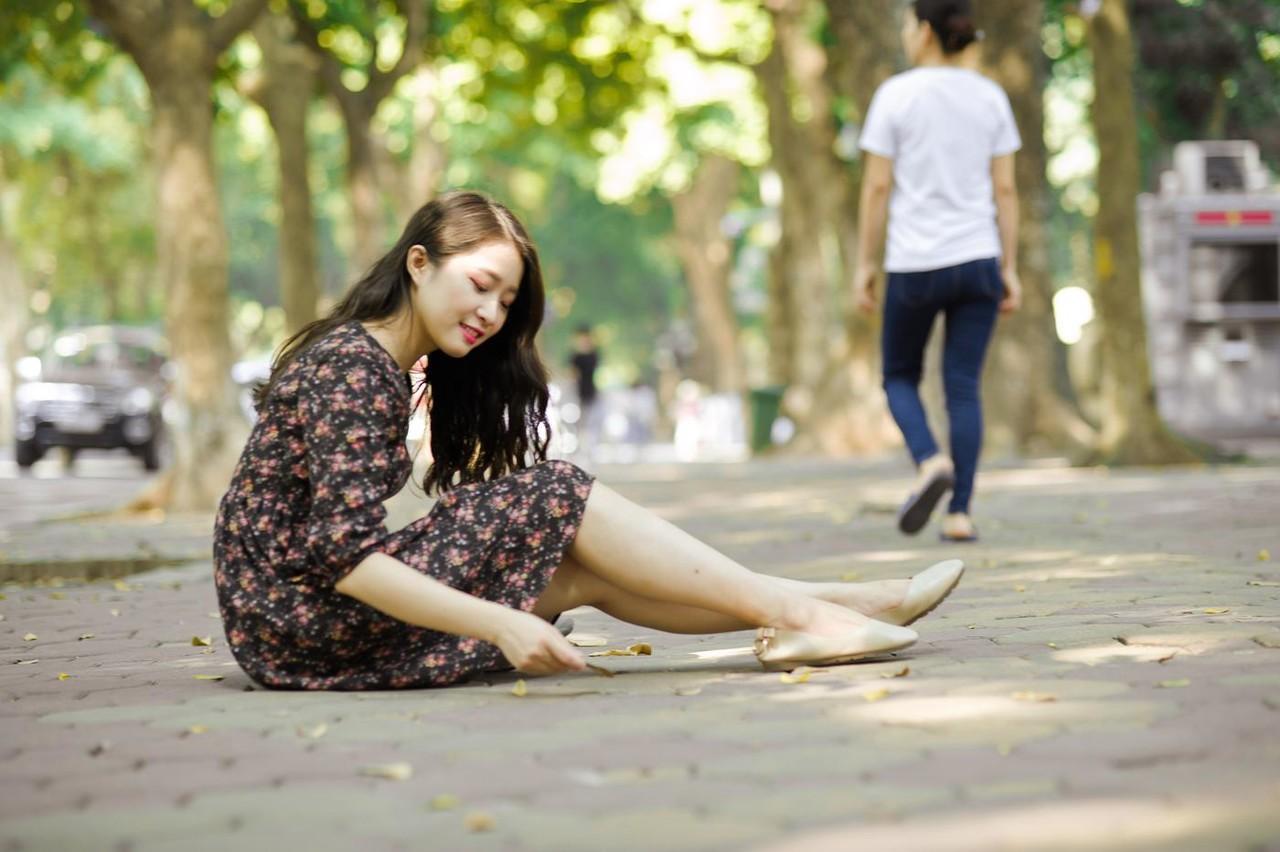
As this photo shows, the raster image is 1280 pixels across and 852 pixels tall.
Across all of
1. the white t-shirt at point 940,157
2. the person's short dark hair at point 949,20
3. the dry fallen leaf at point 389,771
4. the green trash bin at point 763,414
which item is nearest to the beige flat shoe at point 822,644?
the dry fallen leaf at point 389,771

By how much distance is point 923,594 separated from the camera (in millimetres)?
4965

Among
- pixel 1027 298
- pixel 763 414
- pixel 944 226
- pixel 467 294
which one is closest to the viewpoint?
pixel 467 294

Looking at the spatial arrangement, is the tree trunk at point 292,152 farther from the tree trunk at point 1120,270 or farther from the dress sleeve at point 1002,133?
the dress sleeve at point 1002,133

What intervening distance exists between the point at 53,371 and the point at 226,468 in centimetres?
1416

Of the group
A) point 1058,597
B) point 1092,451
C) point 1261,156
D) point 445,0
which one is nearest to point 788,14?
point 445,0

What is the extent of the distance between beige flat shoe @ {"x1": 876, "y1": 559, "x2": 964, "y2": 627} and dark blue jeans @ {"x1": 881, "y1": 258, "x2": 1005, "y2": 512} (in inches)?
136

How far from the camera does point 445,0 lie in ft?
81.4

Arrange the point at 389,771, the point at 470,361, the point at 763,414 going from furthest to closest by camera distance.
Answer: the point at 763,414
the point at 470,361
the point at 389,771

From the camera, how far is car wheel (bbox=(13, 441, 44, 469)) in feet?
88.1

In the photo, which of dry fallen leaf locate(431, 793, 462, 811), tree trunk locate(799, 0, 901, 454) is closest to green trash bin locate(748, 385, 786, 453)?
tree trunk locate(799, 0, 901, 454)

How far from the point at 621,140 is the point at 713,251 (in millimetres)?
9960

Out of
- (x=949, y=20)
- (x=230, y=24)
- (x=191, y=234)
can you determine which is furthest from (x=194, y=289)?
(x=949, y=20)

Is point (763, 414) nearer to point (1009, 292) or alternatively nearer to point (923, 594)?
point (1009, 292)

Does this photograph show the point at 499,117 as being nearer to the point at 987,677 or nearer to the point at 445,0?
the point at 445,0
